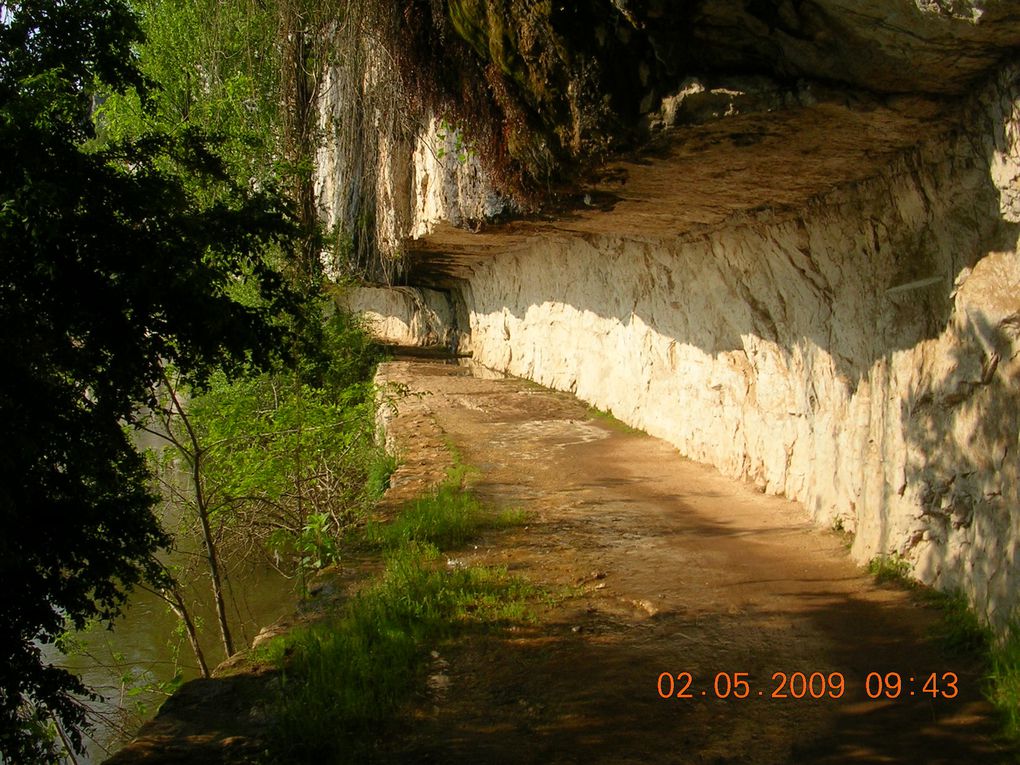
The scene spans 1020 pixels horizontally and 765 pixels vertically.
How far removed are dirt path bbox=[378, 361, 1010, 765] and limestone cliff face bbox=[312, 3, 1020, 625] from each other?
17.1 inches

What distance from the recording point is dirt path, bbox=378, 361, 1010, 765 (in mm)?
3168

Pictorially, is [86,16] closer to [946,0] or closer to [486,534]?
[946,0]

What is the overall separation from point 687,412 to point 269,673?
560cm

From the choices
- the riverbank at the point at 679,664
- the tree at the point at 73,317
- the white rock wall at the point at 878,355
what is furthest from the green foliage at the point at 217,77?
the riverbank at the point at 679,664

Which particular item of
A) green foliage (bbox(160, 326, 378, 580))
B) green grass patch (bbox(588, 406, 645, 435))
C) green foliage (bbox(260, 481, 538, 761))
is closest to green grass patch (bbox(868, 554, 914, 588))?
green foliage (bbox(260, 481, 538, 761))

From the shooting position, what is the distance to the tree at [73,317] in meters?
2.90

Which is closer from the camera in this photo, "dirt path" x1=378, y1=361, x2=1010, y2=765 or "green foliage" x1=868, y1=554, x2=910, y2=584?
"dirt path" x1=378, y1=361, x2=1010, y2=765

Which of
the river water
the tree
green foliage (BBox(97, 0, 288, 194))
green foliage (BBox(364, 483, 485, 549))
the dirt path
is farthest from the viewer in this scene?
green foliage (BBox(97, 0, 288, 194))

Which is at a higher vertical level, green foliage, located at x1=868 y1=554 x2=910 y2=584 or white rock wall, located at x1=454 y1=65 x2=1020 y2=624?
white rock wall, located at x1=454 y1=65 x2=1020 y2=624
